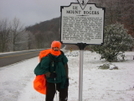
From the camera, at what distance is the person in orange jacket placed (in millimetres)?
3312

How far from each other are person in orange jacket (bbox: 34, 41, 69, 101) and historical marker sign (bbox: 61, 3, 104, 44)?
518 millimetres

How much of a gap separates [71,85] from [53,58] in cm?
318

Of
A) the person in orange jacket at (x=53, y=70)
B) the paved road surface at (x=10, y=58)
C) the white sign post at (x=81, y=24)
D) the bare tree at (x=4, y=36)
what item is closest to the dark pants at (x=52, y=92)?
the person in orange jacket at (x=53, y=70)

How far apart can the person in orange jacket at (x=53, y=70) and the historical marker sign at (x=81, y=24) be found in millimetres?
518

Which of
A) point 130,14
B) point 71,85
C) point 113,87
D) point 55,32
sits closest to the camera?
point 113,87

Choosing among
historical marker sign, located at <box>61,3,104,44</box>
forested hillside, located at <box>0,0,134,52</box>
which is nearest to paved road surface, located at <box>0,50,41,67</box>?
forested hillside, located at <box>0,0,134,52</box>

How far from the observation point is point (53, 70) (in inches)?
132

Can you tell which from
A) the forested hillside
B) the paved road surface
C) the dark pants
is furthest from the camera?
the forested hillside

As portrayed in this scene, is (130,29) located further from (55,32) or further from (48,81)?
(55,32)

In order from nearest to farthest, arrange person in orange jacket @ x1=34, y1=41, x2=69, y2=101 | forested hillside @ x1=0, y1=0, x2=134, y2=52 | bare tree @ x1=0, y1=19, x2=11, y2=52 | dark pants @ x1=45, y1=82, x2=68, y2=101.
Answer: person in orange jacket @ x1=34, y1=41, x2=69, y2=101 → dark pants @ x1=45, y1=82, x2=68, y2=101 → forested hillside @ x1=0, y1=0, x2=134, y2=52 → bare tree @ x1=0, y1=19, x2=11, y2=52

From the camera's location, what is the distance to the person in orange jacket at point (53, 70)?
3.31m

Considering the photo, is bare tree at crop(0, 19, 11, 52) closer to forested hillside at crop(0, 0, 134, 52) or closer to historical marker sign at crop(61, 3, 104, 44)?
forested hillside at crop(0, 0, 134, 52)

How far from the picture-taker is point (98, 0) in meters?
28.1

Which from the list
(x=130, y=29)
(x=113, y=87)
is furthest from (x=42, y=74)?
(x=130, y=29)
